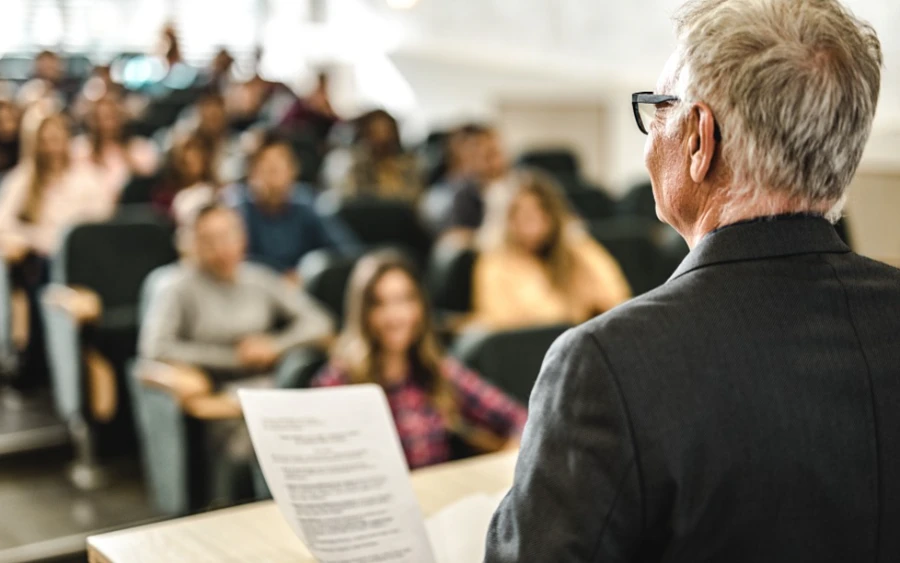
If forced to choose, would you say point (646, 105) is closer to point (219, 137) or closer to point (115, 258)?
point (115, 258)

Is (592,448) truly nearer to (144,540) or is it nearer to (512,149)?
(144,540)

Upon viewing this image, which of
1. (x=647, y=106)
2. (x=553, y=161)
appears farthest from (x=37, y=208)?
(x=647, y=106)

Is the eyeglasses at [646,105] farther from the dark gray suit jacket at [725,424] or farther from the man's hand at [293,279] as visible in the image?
the man's hand at [293,279]

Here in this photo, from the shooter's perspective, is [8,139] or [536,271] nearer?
[536,271]

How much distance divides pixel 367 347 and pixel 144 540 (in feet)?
4.80

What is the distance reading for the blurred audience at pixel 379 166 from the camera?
592cm

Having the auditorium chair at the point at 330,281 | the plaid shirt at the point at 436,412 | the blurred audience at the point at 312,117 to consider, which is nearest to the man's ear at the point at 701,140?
the plaid shirt at the point at 436,412

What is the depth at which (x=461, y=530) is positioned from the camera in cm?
126

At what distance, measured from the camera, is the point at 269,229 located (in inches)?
180

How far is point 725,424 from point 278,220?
12.9 ft

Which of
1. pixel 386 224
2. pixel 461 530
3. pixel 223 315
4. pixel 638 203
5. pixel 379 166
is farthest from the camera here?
pixel 379 166

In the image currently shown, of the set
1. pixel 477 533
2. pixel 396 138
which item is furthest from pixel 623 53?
pixel 477 533

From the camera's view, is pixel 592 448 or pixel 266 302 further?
pixel 266 302

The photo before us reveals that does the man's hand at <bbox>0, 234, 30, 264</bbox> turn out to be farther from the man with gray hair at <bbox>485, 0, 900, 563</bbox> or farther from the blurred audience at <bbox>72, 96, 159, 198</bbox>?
the man with gray hair at <bbox>485, 0, 900, 563</bbox>
